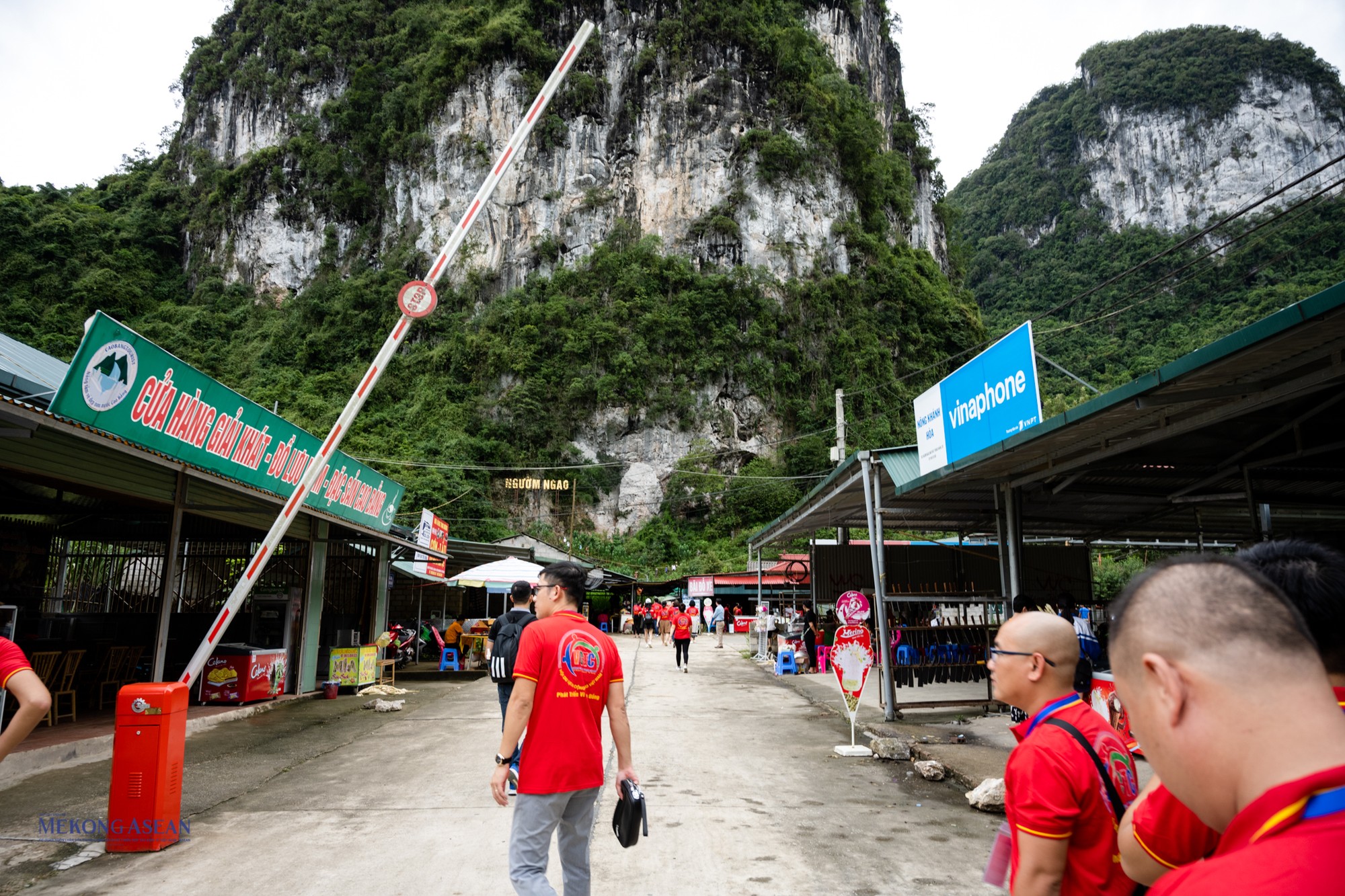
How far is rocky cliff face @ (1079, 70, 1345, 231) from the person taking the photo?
78.9 metres

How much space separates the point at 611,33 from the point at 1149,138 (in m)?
63.4

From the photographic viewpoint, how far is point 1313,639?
1.29m

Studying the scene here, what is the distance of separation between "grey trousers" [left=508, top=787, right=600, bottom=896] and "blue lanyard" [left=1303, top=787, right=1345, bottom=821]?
2.66m

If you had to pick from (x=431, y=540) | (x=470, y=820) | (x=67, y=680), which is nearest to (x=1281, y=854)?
(x=470, y=820)

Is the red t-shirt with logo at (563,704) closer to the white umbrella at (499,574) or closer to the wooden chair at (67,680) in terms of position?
the wooden chair at (67,680)

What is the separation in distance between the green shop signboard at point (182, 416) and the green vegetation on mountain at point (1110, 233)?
49.9 metres

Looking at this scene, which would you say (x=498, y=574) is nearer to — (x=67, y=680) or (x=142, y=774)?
(x=67, y=680)

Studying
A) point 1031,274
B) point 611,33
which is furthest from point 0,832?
point 1031,274

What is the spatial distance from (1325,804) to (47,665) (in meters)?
11.2

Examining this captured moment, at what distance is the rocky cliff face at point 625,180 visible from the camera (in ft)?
158

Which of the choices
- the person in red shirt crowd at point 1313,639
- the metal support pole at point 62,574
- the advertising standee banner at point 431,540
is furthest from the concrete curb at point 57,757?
the person in red shirt crowd at point 1313,639

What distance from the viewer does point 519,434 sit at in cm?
4441

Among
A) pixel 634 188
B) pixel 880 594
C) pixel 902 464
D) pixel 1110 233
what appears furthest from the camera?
pixel 1110 233

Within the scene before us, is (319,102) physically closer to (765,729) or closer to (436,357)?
(436,357)
